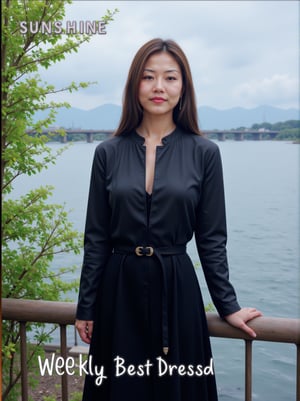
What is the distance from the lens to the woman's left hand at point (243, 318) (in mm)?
1672

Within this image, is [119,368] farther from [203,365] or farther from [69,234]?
[69,234]

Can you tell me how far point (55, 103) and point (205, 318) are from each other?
2143 millimetres

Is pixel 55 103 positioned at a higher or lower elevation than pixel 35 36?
lower

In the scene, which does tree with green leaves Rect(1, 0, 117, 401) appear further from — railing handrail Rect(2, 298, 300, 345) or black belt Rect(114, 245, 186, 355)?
black belt Rect(114, 245, 186, 355)

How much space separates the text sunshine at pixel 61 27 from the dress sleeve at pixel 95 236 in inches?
58.4

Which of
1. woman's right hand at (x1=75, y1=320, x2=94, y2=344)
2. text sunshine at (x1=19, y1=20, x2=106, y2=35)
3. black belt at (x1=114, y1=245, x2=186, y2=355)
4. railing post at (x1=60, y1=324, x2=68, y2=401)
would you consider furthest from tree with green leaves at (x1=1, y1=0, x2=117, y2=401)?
black belt at (x1=114, y1=245, x2=186, y2=355)

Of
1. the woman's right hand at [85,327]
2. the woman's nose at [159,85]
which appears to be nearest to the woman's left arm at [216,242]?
the woman's nose at [159,85]

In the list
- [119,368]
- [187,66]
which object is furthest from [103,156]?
[119,368]

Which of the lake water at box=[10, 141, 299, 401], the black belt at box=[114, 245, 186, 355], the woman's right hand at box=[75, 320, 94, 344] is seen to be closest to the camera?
the black belt at box=[114, 245, 186, 355]

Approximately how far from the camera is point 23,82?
118 inches

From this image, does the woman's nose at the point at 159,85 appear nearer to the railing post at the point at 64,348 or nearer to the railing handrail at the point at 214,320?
the railing handrail at the point at 214,320

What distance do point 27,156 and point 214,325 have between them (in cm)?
191

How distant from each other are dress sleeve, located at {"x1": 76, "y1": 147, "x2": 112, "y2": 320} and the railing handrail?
0.14 m

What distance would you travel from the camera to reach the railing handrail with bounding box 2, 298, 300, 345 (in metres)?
1.65
